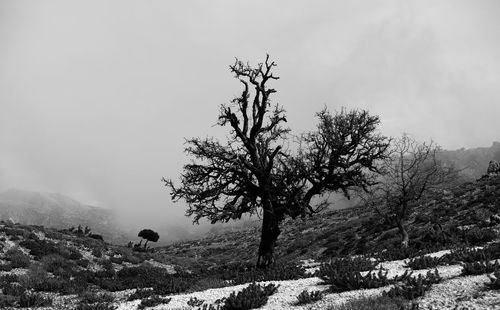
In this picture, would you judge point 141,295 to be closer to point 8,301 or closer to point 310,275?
point 8,301

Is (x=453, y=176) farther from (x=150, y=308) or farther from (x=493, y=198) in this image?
(x=150, y=308)

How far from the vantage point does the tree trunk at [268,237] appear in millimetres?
19250

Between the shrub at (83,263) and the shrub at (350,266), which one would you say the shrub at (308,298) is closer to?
the shrub at (350,266)

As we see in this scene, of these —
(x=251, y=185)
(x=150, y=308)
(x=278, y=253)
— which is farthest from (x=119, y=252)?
(x=150, y=308)

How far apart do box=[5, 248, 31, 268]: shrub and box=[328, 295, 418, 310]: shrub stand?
64.4 ft

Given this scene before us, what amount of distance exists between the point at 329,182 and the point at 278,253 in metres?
19.1

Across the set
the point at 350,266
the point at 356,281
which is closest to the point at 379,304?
the point at 356,281

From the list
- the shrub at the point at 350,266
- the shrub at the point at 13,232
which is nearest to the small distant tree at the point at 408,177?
the shrub at the point at 350,266

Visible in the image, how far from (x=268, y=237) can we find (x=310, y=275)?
6703 millimetres

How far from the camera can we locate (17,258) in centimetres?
2181

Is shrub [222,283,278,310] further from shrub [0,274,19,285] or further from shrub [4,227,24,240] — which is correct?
shrub [4,227,24,240]

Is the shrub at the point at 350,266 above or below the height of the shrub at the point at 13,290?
below

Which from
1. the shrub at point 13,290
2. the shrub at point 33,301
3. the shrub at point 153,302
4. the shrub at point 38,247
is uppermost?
the shrub at point 38,247

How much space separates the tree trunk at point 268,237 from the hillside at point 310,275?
1.09 metres
